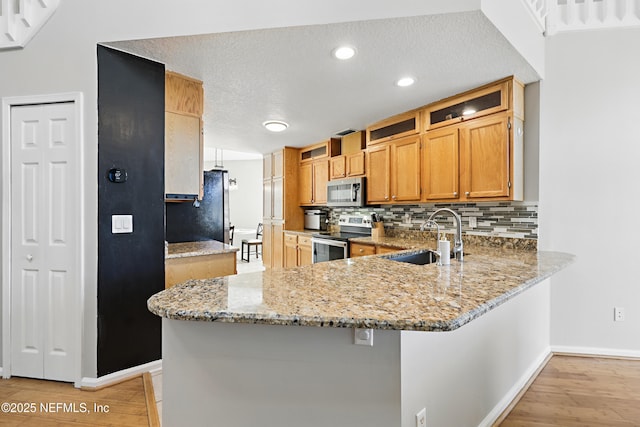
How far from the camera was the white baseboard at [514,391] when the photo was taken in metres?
1.84

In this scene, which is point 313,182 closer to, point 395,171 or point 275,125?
point 275,125

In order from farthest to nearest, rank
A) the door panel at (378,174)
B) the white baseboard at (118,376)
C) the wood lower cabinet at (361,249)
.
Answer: the door panel at (378,174), the wood lower cabinet at (361,249), the white baseboard at (118,376)

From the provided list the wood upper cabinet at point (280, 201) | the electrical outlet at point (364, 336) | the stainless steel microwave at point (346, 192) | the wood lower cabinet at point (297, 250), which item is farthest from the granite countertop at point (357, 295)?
the wood upper cabinet at point (280, 201)

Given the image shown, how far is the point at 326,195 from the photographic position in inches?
204

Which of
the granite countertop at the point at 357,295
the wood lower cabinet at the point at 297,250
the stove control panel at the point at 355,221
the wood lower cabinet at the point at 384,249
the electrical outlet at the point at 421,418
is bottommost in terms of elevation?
the electrical outlet at the point at 421,418

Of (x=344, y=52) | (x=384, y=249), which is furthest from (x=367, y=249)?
(x=344, y=52)

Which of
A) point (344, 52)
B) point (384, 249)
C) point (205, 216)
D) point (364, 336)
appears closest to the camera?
point (364, 336)

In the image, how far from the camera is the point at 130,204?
2285 millimetres

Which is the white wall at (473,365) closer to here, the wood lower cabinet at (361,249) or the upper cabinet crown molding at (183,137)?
the wood lower cabinet at (361,249)

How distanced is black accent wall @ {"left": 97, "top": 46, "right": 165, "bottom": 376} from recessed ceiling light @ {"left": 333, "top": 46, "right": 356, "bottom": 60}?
1344 millimetres

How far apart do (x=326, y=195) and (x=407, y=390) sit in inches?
160

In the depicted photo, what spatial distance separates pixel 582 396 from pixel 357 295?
6.64ft

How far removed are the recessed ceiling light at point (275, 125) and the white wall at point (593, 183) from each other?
2.76 meters

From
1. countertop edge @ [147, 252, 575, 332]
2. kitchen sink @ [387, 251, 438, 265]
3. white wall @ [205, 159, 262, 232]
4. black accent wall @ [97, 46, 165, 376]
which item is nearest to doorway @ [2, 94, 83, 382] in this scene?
black accent wall @ [97, 46, 165, 376]
